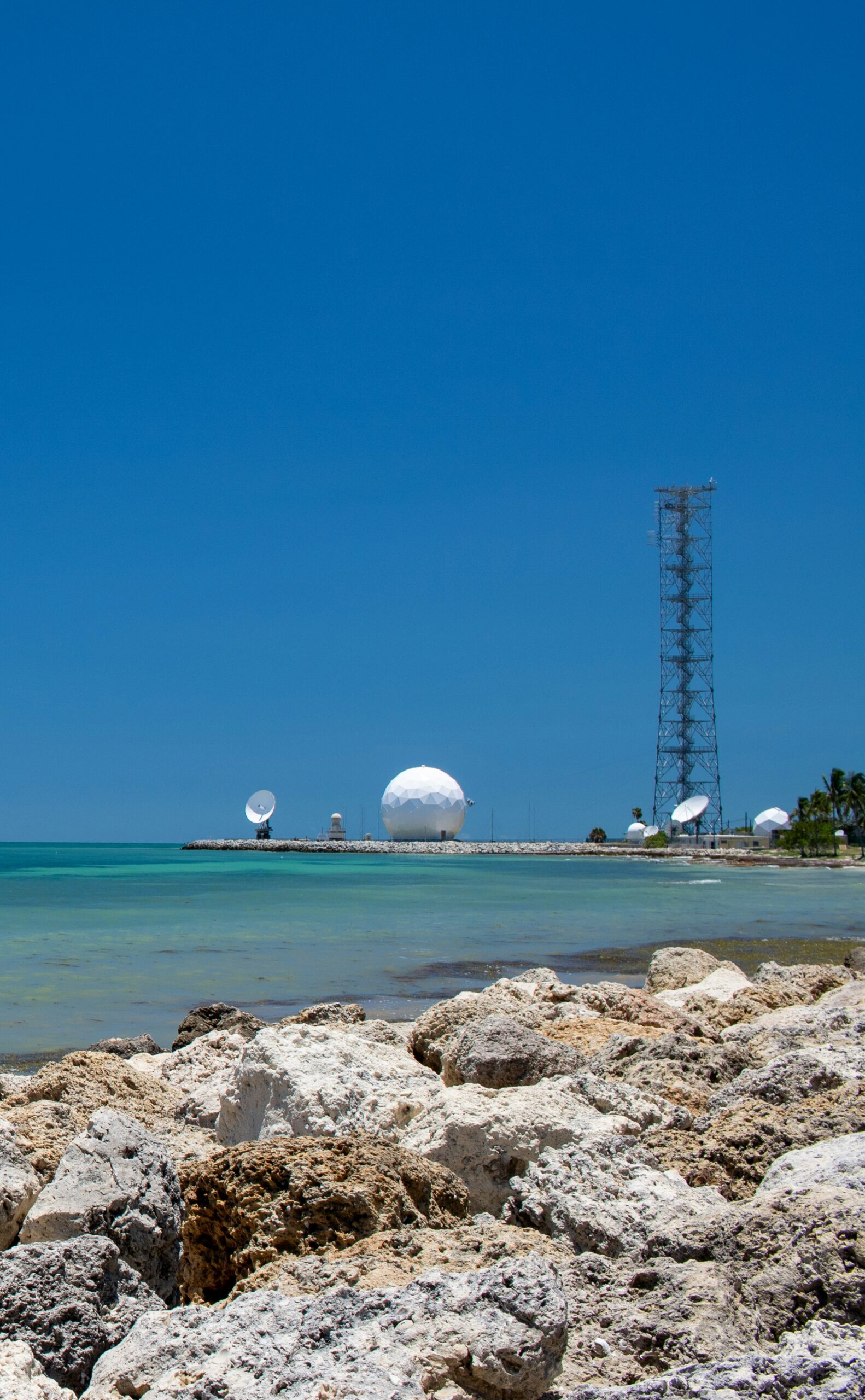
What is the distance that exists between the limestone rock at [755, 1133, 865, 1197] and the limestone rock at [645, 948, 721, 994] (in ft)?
24.3

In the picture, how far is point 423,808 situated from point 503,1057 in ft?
267

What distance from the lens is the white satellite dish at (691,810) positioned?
270 ft

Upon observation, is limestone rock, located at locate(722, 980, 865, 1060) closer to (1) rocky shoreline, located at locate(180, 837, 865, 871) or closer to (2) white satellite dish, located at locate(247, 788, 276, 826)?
(1) rocky shoreline, located at locate(180, 837, 865, 871)

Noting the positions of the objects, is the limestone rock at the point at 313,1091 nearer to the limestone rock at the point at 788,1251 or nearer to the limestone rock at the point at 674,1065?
the limestone rock at the point at 674,1065

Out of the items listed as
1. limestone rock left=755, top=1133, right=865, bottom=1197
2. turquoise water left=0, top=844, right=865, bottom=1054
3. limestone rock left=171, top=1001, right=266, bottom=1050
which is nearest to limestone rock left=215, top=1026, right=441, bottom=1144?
limestone rock left=755, top=1133, right=865, bottom=1197

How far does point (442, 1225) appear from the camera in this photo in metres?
3.60

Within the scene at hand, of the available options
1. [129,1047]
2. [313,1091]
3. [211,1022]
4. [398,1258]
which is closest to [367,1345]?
[398,1258]

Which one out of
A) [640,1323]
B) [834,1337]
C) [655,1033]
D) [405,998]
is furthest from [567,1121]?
[405,998]

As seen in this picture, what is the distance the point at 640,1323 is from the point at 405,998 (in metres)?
9.59

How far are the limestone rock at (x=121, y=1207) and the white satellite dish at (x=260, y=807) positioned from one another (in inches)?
3598

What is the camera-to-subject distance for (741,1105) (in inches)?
180

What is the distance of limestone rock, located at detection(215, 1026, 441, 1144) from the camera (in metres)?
4.46

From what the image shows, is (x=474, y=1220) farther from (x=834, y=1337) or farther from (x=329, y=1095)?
(x=834, y=1337)

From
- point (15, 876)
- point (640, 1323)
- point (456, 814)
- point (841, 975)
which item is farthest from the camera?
point (456, 814)
